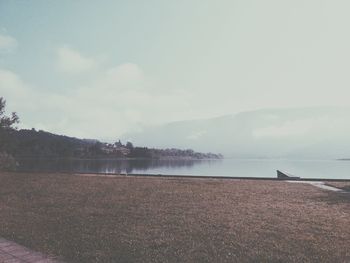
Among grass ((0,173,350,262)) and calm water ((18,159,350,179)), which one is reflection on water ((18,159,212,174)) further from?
grass ((0,173,350,262))

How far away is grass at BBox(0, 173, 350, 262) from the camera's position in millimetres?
8609

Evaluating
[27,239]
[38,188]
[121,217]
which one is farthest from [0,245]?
[38,188]

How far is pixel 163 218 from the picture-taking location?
12.5 m

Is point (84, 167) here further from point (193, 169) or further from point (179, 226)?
point (179, 226)

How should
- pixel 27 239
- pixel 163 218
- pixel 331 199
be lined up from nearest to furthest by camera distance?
pixel 27 239
pixel 163 218
pixel 331 199

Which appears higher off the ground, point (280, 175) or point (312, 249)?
point (280, 175)

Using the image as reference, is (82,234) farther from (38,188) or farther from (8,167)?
(8,167)

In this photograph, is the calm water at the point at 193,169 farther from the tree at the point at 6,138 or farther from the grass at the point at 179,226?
the grass at the point at 179,226

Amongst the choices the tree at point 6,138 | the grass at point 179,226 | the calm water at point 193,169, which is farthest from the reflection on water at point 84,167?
the grass at point 179,226

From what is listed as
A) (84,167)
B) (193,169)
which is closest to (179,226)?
(84,167)

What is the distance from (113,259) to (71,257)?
105 cm

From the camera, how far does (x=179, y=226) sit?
1124 cm

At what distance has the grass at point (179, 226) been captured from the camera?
28.2 feet

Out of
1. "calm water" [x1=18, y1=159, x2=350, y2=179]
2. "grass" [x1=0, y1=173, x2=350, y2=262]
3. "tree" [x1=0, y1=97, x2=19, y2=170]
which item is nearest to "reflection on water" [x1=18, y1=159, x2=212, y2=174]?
"calm water" [x1=18, y1=159, x2=350, y2=179]
